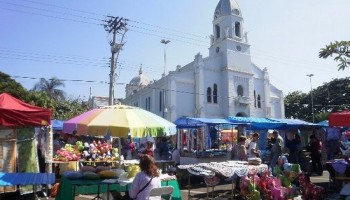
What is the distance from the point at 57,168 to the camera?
11.8 m

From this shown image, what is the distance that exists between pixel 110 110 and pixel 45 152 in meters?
4.18

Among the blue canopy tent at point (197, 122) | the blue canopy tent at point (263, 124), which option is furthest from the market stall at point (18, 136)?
the blue canopy tent at point (263, 124)

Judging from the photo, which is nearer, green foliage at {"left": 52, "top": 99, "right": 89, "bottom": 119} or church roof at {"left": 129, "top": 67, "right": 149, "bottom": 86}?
green foliage at {"left": 52, "top": 99, "right": 89, "bottom": 119}

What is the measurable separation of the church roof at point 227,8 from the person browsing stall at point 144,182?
3665 cm

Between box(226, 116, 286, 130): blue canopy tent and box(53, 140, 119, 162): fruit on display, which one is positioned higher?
box(226, 116, 286, 130): blue canopy tent

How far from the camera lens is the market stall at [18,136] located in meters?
8.04

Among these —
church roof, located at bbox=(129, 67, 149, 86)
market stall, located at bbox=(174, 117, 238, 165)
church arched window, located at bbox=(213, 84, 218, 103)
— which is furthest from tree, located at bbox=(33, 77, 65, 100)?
market stall, located at bbox=(174, 117, 238, 165)

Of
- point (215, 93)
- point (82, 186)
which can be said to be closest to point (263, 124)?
point (82, 186)

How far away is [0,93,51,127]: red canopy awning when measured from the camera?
7.94m

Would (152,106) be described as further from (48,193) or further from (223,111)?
(48,193)

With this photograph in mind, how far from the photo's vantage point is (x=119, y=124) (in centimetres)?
627

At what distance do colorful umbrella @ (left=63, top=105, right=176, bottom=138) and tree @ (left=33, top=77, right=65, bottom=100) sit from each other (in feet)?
133

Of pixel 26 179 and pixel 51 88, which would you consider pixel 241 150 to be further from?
pixel 51 88

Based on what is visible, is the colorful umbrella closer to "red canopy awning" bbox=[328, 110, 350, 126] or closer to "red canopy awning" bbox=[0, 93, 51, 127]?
"red canopy awning" bbox=[0, 93, 51, 127]
